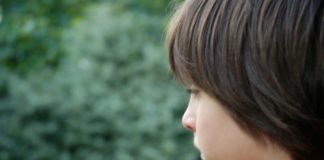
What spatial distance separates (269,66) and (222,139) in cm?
19

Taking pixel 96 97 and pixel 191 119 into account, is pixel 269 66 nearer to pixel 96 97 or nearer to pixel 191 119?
pixel 191 119

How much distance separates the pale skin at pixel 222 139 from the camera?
1.43m

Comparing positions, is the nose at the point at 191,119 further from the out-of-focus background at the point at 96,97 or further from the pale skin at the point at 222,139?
the out-of-focus background at the point at 96,97

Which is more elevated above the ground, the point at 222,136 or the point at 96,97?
the point at 96,97

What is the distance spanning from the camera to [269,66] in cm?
139

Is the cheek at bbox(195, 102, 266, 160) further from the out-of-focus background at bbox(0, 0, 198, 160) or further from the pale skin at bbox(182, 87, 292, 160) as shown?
the out-of-focus background at bbox(0, 0, 198, 160)

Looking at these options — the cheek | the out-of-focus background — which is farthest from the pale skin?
the out-of-focus background

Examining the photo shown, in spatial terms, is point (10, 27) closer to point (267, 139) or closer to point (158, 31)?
point (158, 31)

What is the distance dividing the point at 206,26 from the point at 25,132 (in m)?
3.67

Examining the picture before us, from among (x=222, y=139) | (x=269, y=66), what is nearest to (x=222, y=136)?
(x=222, y=139)

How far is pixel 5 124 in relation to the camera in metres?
4.98

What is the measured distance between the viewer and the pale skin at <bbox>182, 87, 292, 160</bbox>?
4.71ft

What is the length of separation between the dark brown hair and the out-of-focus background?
10.2 ft

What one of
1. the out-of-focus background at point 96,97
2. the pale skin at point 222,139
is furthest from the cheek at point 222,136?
the out-of-focus background at point 96,97
